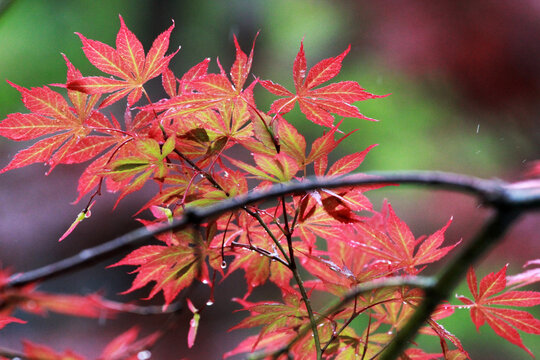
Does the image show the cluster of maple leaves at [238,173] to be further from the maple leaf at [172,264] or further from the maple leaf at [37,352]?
the maple leaf at [37,352]

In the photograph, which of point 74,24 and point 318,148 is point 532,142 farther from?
point 74,24

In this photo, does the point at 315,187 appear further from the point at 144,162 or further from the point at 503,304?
the point at 503,304

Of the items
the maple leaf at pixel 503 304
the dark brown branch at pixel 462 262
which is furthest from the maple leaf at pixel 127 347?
the maple leaf at pixel 503 304

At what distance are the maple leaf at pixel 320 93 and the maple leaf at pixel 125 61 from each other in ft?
0.35

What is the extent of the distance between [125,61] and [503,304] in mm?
442

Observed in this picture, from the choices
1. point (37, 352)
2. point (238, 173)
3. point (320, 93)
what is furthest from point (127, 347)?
point (320, 93)

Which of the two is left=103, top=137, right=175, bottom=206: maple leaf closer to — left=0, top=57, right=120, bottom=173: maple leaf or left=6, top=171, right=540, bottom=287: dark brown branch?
left=0, top=57, right=120, bottom=173: maple leaf

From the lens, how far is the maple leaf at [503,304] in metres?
0.44

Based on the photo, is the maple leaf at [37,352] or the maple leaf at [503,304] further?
the maple leaf at [503,304]

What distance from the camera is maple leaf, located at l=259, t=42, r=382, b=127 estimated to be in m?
0.43

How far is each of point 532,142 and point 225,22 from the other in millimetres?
2020

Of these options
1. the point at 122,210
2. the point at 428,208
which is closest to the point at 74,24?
the point at 122,210

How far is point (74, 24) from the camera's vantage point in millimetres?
2674

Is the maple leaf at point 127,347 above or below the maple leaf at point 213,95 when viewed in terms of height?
below
